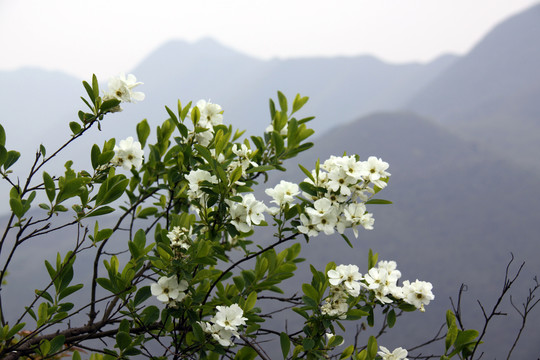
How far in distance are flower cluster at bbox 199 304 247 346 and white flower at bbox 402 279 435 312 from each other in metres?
0.49

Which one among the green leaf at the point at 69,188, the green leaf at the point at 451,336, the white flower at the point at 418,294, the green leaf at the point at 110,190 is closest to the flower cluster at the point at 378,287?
the white flower at the point at 418,294

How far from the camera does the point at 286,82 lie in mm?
69625

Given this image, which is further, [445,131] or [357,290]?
[445,131]

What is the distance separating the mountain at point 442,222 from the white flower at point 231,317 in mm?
17866

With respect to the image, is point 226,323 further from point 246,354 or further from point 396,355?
point 396,355

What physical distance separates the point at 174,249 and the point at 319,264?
21.3m

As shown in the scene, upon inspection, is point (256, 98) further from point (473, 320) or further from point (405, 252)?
point (473, 320)

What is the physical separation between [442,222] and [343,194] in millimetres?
25364

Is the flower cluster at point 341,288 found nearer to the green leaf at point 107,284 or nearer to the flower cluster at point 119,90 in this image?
the green leaf at point 107,284

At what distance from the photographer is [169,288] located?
52.7 inches

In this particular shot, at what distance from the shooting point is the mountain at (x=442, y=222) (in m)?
20.5

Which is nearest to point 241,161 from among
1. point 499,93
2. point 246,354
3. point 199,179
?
point 199,179

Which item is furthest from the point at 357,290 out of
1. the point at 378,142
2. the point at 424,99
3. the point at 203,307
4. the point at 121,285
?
the point at 424,99

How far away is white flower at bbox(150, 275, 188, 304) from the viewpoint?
1312 millimetres
